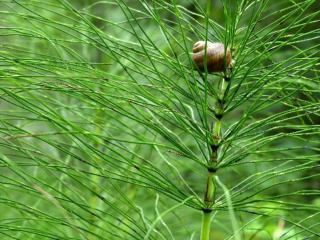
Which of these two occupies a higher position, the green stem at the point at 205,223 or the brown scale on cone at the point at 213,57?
the brown scale on cone at the point at 213,57

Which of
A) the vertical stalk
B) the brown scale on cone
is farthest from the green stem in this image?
the brown scale on cone

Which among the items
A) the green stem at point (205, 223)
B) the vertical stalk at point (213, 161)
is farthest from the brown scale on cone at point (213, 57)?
the green stem at point (205, 223)

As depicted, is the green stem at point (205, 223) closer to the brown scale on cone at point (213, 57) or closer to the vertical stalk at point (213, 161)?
the vertical stalk at point (213, 161)

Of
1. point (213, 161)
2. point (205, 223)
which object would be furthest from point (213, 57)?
point (205, 223)

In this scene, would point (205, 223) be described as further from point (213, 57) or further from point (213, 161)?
point (213, 57)

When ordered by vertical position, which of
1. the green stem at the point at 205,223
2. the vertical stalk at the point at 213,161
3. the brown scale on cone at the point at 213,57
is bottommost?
the green stem at the point at 205,223

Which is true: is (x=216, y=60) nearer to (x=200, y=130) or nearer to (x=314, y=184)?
(x=200, y=130)

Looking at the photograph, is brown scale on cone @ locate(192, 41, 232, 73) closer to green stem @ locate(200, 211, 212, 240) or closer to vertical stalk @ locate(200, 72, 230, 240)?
vertical stalk @ locate(200, 72, 230, 240)

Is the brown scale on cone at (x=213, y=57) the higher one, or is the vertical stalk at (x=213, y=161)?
the brown scale on cone at (x=213, y=57)
